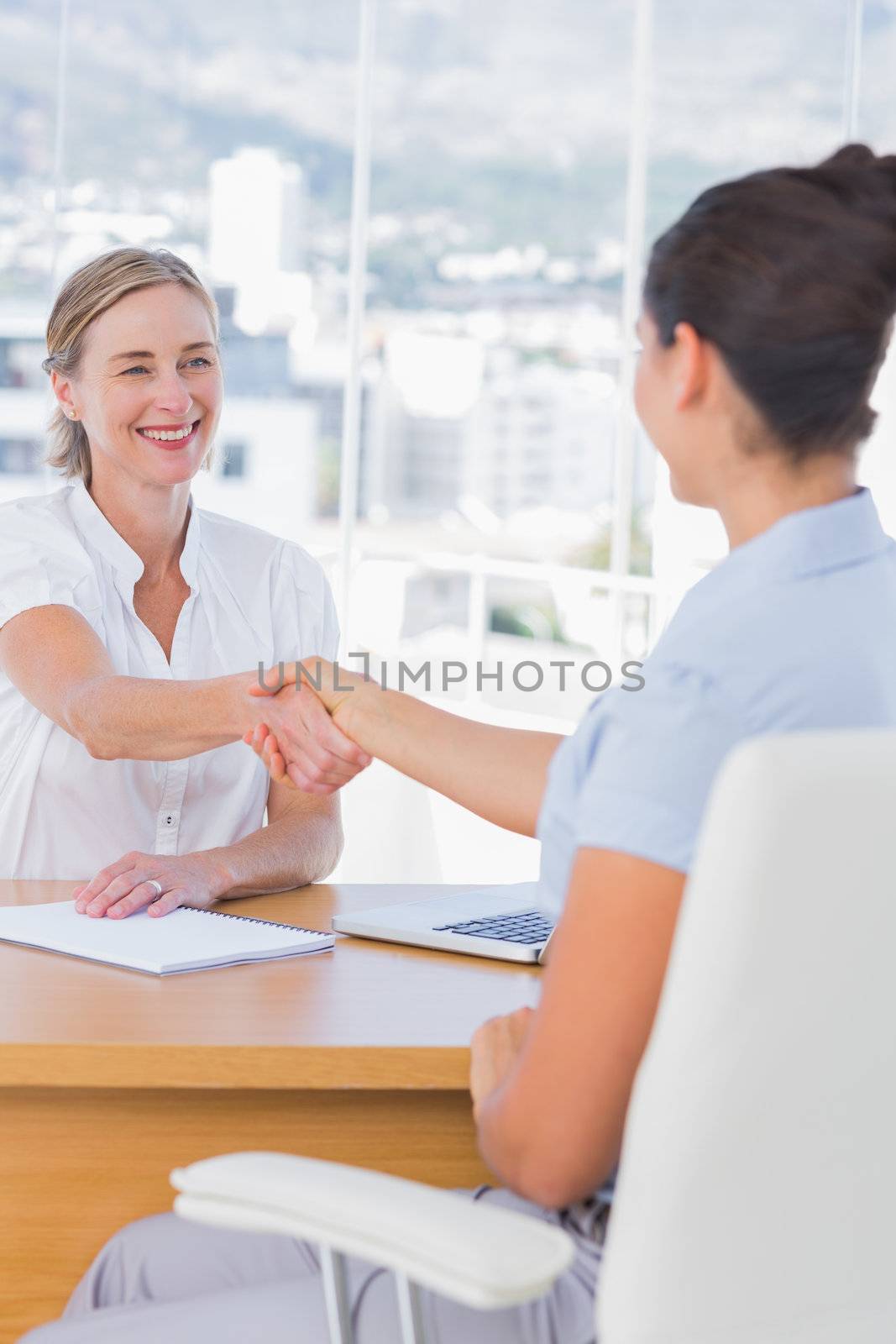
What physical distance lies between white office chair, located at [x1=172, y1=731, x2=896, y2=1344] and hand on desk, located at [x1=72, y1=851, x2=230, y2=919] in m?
0.75

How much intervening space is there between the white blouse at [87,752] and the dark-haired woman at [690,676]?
100 cm

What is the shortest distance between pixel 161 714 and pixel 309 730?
0.21 metres

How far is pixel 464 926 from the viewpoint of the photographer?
1.79 m

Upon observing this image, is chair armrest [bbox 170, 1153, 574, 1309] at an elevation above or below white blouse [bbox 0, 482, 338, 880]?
below

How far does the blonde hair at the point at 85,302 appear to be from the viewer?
2.34 metres

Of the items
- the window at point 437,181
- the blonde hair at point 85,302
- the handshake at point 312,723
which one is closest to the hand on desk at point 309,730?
the handshake at point 312,723

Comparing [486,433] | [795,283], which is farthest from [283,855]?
[486,433]

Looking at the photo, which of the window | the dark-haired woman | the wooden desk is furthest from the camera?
the window

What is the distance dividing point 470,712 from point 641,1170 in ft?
17.0

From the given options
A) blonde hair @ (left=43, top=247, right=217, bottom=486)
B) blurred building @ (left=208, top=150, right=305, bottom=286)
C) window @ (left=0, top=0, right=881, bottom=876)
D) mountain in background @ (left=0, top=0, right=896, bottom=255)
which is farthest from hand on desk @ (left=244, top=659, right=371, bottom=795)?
mountain in background @ (left=0, top=0, right=896, bottom=255)

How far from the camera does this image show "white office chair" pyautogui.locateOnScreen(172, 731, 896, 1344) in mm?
929

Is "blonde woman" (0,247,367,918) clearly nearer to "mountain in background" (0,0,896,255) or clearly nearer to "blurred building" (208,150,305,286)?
"blurred building" (208,150,305,286)

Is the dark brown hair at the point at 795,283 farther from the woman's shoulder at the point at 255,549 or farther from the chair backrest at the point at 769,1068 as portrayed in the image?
the woman's shoulder at the point at 255,549

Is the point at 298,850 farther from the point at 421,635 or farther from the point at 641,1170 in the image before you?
the point at 421,635
